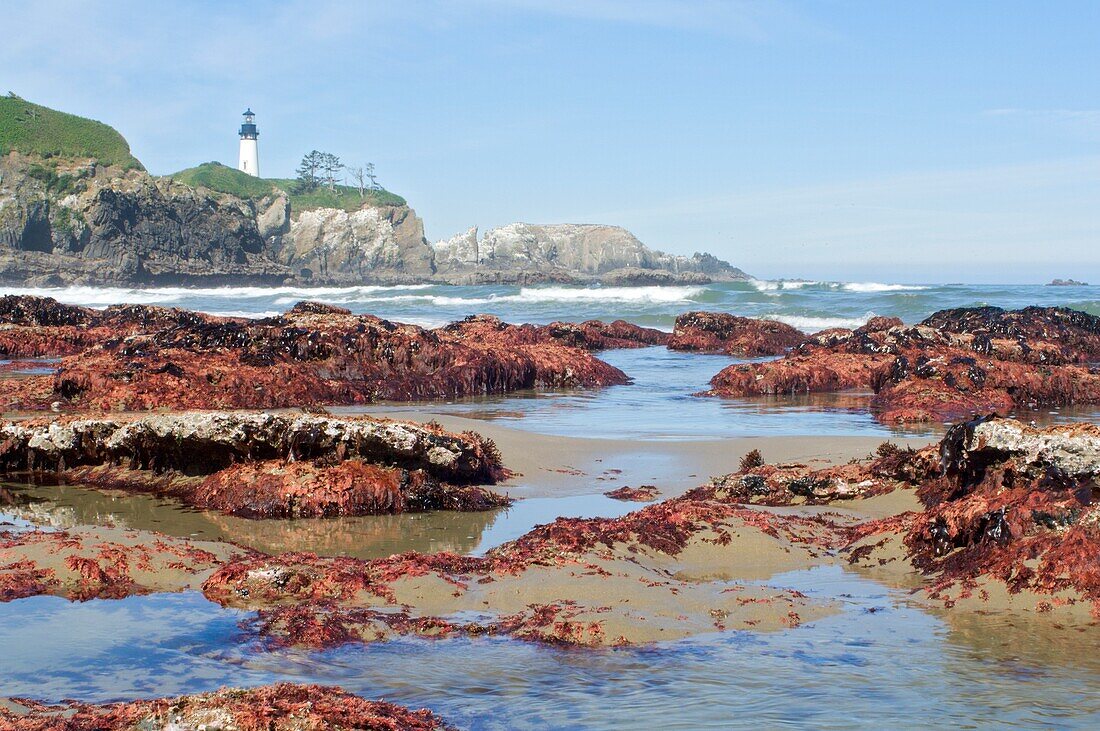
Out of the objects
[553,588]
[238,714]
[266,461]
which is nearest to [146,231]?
[266,461]

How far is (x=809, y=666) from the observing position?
11.5ft

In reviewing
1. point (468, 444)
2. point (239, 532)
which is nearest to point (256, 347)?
point (468, 444)

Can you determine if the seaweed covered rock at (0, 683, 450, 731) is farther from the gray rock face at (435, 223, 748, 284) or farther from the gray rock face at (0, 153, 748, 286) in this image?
the gray rock face at (435, 223, 748, 284)

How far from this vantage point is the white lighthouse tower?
138137 mm

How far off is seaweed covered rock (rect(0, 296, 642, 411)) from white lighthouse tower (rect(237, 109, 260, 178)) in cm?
13093

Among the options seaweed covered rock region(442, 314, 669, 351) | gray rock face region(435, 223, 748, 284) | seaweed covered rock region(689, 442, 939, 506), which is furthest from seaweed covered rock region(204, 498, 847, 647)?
gray rock face region(435, 223, 748, 284)

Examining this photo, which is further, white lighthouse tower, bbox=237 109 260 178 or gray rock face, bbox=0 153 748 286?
white lighthouse tower, bbox=237 109 260 178

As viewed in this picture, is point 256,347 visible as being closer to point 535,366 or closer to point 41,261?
point 535,366

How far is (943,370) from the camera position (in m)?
12.8

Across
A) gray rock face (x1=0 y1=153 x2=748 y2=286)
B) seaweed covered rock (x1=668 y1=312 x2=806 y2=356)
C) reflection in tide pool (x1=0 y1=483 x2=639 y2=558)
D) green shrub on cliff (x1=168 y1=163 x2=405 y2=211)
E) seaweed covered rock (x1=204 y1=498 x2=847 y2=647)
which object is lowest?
reflection in tide pool (x1=0 y1=483 x2=639 y2=558)

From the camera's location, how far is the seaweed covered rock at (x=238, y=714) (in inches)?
101

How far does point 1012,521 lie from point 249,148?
144861mm

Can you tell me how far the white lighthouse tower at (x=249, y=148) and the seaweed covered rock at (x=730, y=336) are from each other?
124144 mm

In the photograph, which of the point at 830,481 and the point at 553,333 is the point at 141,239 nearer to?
the point at 553,333
